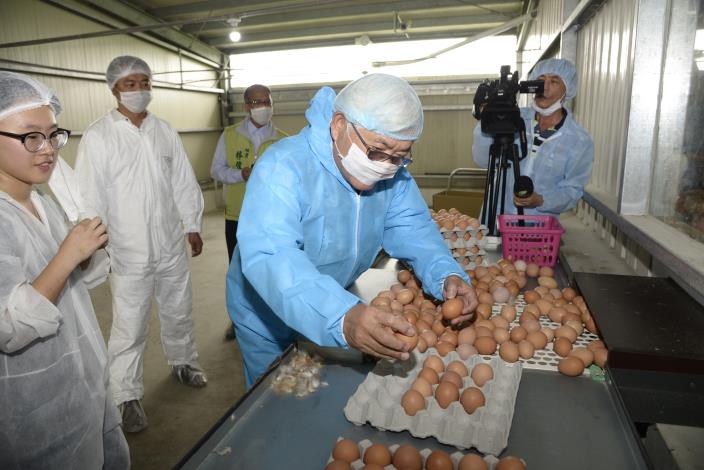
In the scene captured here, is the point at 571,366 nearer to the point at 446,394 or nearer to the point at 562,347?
the point at 562,347

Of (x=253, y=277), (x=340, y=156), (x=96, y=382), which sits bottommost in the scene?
(x=96, y=382)

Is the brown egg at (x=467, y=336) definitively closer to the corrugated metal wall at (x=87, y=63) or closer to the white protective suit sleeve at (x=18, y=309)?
the white protective suit sleeve at (x=18, y=309)

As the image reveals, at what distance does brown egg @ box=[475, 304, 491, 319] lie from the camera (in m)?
1.78

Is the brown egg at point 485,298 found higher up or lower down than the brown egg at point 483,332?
higher up

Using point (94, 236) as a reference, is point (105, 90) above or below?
above

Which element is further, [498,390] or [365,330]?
[498,390]

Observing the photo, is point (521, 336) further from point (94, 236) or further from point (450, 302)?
point (94, 236)

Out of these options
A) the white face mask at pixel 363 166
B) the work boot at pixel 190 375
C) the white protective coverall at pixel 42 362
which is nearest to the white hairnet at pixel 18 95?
the white protective coverall at pixel 42 362

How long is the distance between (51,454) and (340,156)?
51.1 inches

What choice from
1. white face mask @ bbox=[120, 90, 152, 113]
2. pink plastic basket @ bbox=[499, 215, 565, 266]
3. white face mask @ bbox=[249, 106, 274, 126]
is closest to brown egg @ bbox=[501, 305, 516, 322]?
pink plastic basket @ bbox=[499, 215, 565, 266]

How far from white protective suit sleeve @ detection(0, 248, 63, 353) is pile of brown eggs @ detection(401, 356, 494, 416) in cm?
105

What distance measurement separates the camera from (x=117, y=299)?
2857mm

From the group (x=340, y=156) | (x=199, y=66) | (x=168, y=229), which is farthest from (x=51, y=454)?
(x=199, y=66)

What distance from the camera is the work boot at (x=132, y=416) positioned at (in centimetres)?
282
